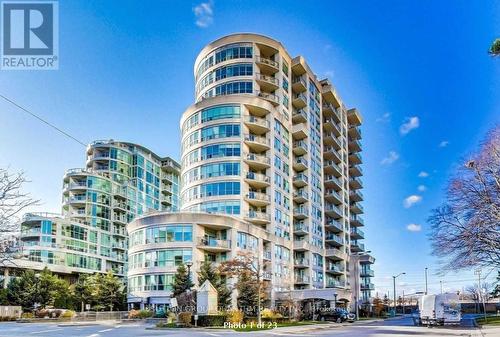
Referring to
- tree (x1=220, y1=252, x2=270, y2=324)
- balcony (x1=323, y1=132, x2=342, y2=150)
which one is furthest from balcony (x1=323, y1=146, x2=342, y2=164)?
tree (x1=220, y1=252, x2=270, y2=324)

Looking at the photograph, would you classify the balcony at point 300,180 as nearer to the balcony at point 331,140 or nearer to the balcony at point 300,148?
the balcony at point 300,148

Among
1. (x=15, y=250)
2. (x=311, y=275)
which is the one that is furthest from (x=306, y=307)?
(x=15, y=250)

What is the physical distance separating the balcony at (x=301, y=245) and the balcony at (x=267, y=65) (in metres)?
25.3

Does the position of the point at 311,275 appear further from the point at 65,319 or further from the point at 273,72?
the point at 65,319

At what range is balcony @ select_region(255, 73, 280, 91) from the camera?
234 ft

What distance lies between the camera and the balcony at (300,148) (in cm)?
7811

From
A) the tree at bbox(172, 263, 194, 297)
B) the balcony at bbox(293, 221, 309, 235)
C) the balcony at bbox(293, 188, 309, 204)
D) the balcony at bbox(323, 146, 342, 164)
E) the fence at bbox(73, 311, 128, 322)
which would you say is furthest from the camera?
the balcony at bbox(323, 146, 342, 164)

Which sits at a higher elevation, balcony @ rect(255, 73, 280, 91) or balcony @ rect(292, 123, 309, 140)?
balcony @ rect(255, 73, 280, 91)

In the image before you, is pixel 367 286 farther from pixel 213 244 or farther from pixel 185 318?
pixel 185 318

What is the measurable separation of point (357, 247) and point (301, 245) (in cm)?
3372

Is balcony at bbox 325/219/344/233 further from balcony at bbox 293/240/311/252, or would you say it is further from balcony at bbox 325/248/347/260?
balcony at bbox 293/240/311/252

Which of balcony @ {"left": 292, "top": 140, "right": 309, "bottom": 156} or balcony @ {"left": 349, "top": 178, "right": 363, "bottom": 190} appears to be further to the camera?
balcony @ {"left": 349, "top": 178, "right": 363, "bottom": 190}

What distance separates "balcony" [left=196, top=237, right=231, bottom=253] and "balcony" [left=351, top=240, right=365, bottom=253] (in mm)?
51813

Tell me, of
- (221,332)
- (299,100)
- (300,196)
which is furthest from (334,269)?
(221,332)
